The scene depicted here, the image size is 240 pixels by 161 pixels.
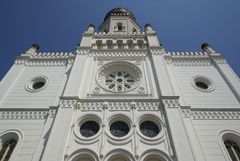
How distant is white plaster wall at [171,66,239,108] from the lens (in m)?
13.5

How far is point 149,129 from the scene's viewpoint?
11.8 meters

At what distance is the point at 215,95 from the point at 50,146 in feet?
32.2

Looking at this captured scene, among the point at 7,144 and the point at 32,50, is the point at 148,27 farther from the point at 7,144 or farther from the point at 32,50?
the point at 7,144

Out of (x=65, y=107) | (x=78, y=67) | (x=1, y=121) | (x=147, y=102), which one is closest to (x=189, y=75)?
(x=147, y=102)

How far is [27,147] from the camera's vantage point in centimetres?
1097

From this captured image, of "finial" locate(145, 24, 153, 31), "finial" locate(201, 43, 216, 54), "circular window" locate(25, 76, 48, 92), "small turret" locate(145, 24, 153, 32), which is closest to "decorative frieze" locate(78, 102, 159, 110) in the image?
"circular window" locate(25, 76, 48, 92)

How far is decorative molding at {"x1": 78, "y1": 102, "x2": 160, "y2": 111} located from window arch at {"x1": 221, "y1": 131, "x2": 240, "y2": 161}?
368 centimetres

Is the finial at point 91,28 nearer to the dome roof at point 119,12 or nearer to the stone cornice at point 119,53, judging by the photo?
the stone cornice at point 119,53

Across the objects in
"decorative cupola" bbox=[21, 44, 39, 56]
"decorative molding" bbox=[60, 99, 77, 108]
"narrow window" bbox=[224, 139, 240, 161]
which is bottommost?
"narrow window" bbox=[224, 139, 240, 161]

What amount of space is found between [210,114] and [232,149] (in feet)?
6.95

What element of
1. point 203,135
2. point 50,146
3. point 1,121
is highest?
point 1,121

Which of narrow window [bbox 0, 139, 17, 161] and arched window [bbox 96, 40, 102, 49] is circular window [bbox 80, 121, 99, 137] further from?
arched window [bbox 96, 40, 102, 49]

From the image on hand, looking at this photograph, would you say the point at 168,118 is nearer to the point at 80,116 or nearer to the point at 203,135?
the point at 203,135

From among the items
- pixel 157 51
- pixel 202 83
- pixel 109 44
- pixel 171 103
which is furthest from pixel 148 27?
pixel 171 103
